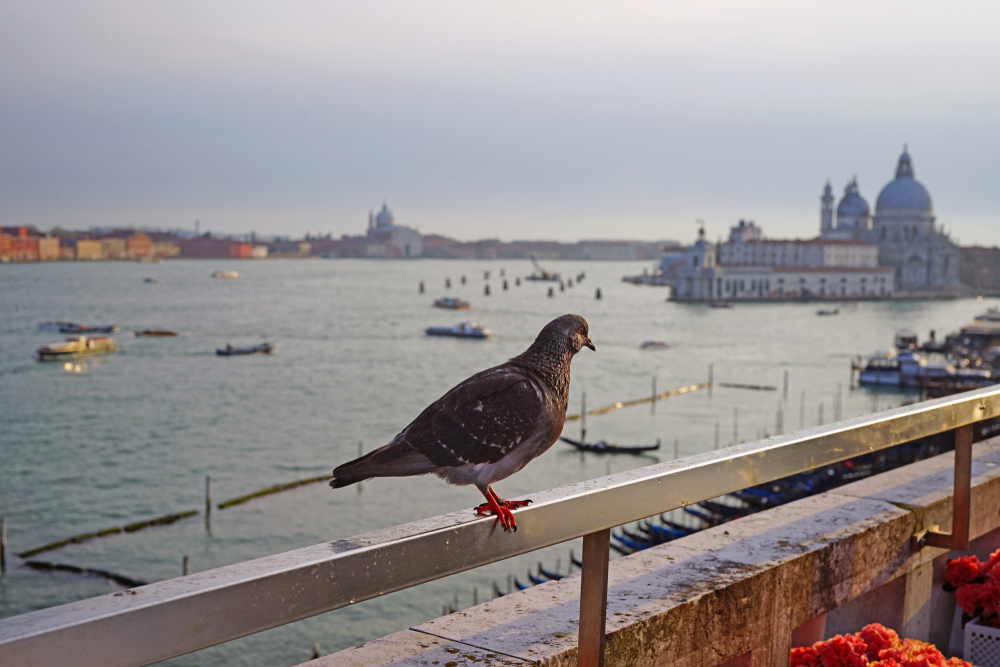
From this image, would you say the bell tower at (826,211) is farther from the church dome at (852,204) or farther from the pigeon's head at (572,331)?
the pigeon's head at (572,331)

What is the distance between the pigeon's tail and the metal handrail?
4.6 inches

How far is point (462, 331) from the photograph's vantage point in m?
51.1

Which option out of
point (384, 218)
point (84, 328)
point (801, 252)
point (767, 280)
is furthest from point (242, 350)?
point (384, 218)

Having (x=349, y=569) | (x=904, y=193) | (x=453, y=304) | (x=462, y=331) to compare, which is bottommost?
(x=462, y=331)

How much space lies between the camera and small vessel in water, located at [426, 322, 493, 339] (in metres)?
50.7

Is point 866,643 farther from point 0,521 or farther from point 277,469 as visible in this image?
point 277,469

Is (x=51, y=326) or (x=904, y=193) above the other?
(x=904, y=193)

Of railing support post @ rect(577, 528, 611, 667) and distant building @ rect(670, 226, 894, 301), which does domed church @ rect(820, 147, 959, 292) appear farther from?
railing support post @ rect(577, 528, 611, 667)

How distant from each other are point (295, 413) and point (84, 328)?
27568 millimetres

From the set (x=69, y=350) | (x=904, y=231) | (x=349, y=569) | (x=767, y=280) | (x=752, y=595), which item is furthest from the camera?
(x=904, y=231)

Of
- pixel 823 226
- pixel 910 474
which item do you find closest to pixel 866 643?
pixel 910 474

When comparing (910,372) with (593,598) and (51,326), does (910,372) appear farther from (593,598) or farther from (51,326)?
(51,326)

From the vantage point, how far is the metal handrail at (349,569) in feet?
2.47

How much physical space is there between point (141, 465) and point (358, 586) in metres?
23.3
